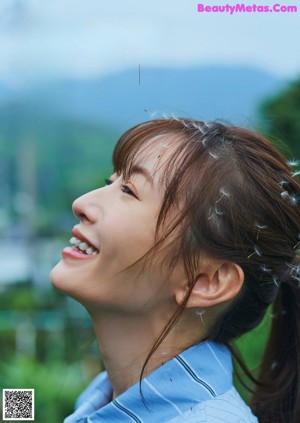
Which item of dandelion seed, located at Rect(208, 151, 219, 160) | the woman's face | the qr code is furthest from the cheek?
the qr code

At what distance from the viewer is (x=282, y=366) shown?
1.12 m

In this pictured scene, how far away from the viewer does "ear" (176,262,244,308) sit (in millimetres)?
944

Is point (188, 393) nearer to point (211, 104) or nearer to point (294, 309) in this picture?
point (294, 309)

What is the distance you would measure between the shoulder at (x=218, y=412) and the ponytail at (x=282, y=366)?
6.4 inches

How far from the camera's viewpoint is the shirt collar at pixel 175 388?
919mm

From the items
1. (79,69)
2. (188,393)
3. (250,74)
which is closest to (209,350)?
(188,393)

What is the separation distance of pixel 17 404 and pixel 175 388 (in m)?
0.35

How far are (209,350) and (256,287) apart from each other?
0.11 m

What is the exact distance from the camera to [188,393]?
0.92 meters

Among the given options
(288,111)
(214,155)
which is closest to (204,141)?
(214,155)

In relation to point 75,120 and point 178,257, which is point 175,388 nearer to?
point 178,257

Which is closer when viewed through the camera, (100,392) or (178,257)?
(178,257)

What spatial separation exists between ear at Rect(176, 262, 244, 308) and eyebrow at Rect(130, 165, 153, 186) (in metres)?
0.14

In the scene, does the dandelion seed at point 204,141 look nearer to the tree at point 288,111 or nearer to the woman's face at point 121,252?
the woman's face at point 121,252
